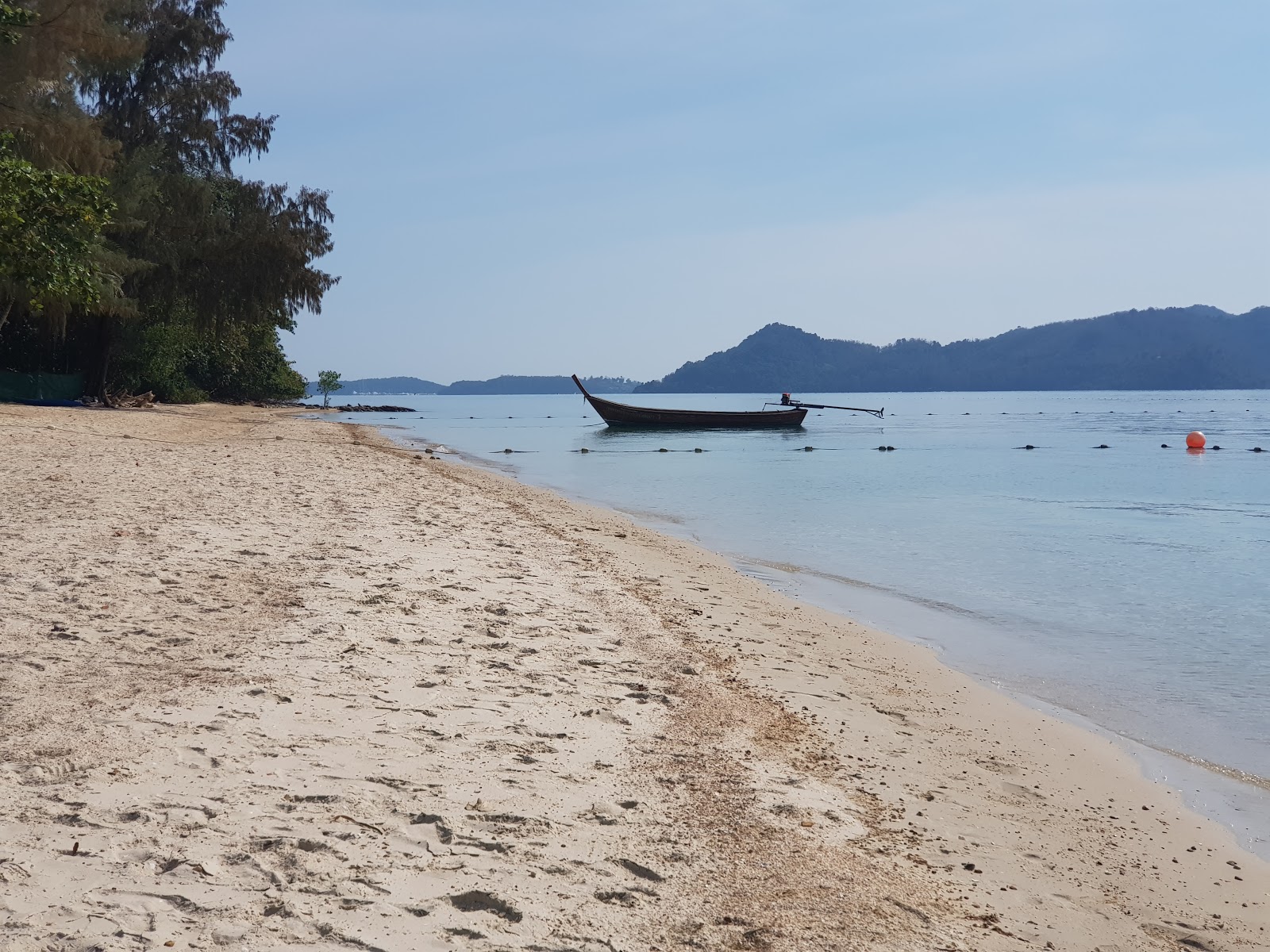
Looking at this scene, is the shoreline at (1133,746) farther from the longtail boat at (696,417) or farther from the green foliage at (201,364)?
the longtail boat at (696,417)

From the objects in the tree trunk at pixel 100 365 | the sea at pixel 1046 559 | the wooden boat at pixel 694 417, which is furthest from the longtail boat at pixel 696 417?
the tree trunk at pixel 100 365

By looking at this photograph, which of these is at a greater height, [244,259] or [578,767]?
[244,259]

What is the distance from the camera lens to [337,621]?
649 centimetres

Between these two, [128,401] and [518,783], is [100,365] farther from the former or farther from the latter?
[518,783]

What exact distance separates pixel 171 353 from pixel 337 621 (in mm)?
44859

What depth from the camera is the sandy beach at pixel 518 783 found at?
120 inches

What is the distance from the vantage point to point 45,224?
12586 millimetres

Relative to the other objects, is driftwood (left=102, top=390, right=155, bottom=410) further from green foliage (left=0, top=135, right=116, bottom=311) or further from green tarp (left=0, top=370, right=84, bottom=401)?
green foliage (left=0, top=135, right=116, bottom=311)

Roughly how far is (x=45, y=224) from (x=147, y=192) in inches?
774

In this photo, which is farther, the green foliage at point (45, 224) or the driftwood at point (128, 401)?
the driftwood at point (128, 401)

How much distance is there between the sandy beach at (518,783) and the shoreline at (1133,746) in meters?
0.17

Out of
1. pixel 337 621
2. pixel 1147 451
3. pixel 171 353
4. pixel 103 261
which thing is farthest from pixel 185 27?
pixel 1147 451

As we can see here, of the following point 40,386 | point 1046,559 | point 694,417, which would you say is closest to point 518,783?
point 1046,559

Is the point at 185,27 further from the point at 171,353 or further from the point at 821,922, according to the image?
the point at 821,922
